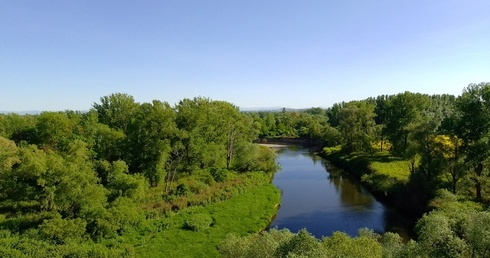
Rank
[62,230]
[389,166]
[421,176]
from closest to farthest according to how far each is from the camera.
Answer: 1. [62,230]
2. [421,176]
3. [389,166]

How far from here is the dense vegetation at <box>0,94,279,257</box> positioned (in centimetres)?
2978

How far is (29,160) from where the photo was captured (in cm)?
3136

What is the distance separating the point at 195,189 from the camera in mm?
46250

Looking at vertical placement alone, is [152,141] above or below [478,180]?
above

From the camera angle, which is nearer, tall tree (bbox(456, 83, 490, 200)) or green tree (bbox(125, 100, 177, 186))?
tall tree (bbox(456, 83, 490, 200))

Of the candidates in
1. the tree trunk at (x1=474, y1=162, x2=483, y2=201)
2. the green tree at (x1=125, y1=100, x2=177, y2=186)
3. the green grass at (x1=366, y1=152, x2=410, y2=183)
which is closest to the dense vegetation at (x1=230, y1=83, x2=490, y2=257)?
the tree trunk at (x1=474, y1=162, x2=483, y2=201)

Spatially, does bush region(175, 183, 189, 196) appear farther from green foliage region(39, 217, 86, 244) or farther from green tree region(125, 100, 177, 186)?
green foliage region(39, 217, 86, 244)

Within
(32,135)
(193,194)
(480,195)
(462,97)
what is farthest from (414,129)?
(32,135)

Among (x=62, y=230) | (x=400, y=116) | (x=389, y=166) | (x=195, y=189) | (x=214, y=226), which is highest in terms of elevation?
(x=400, y=116)

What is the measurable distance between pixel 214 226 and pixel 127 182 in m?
10.7

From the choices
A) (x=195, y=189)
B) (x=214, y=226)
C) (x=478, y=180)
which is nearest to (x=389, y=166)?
(x=478, y=180)

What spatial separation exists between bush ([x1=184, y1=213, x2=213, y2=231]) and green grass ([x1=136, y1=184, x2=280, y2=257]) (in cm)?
40

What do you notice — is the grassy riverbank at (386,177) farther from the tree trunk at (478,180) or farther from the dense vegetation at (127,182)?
the dense vegetation at (127,182)

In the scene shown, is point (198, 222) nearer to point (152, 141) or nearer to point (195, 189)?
point (195, 189)
